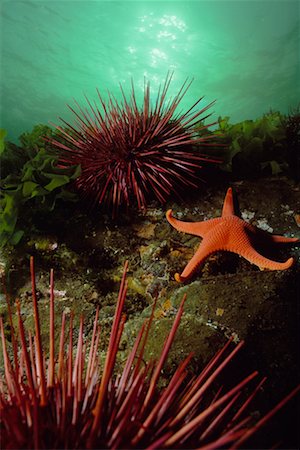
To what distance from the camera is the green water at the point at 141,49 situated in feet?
67.1

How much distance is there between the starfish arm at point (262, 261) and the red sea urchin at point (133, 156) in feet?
3.74

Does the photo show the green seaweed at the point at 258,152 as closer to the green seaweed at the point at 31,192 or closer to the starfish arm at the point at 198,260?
the starfish arm at the point at 198,260

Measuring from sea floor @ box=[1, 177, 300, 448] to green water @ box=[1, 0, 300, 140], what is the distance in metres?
22.2

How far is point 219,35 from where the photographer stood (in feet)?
77.8

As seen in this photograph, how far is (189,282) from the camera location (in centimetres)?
248

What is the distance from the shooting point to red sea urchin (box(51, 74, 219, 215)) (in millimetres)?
3137

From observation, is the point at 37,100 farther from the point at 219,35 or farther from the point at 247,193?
the point at 247,193

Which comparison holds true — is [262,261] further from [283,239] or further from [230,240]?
[283,239]

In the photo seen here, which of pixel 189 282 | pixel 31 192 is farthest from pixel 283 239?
pixel 31 192

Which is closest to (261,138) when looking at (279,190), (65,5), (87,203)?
(279,190)

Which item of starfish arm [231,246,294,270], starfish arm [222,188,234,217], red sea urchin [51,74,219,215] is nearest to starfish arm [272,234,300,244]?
starfish arm [231,246,294,270]

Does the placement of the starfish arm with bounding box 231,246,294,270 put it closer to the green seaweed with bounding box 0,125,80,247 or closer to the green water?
the green seaweed with bounding box 0,125,80,247

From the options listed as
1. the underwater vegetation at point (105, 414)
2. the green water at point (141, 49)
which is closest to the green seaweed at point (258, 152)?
the underwater vegetation at point (105, 414)

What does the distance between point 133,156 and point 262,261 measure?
181cm
